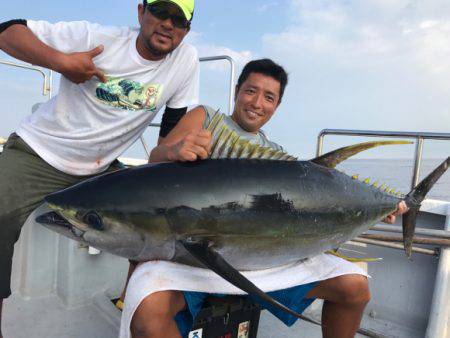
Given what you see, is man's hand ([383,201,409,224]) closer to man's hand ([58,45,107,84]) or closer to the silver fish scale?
the silver fish scale

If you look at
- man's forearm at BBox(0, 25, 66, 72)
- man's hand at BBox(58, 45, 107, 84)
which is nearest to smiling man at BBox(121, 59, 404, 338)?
man's hand at BBox(58, 45, 107, 84)

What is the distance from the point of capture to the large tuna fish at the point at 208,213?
4.59 ft

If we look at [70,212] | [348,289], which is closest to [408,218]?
[348,289]

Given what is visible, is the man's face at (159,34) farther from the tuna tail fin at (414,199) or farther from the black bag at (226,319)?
the tuna tail fin at (414,199)

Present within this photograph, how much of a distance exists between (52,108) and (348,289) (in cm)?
192

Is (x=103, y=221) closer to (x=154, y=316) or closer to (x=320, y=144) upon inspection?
(x=154, y=316)

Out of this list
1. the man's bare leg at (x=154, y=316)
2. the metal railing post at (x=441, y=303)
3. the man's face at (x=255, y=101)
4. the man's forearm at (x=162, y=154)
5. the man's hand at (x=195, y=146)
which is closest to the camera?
the man's bare leg at (x=154, y=316)

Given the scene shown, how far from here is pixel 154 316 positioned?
53.6 inches

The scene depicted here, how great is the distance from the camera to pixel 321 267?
69.9 inches

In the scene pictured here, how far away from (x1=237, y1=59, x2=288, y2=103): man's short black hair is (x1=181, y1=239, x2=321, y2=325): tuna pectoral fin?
119cm

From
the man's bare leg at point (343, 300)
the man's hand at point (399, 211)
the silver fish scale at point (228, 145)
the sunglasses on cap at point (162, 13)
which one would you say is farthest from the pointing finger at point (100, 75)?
the man's hand at point (399, 211)

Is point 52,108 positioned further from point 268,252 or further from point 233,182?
point 268,252

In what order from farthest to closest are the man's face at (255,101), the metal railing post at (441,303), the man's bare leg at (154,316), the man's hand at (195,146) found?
1. the metal railing post at (441,303)
2. the man's face at (255,101)
3. the man's hand at (195,146)
4. the man's bare leg at (154,316)

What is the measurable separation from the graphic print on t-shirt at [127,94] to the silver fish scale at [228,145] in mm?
721
